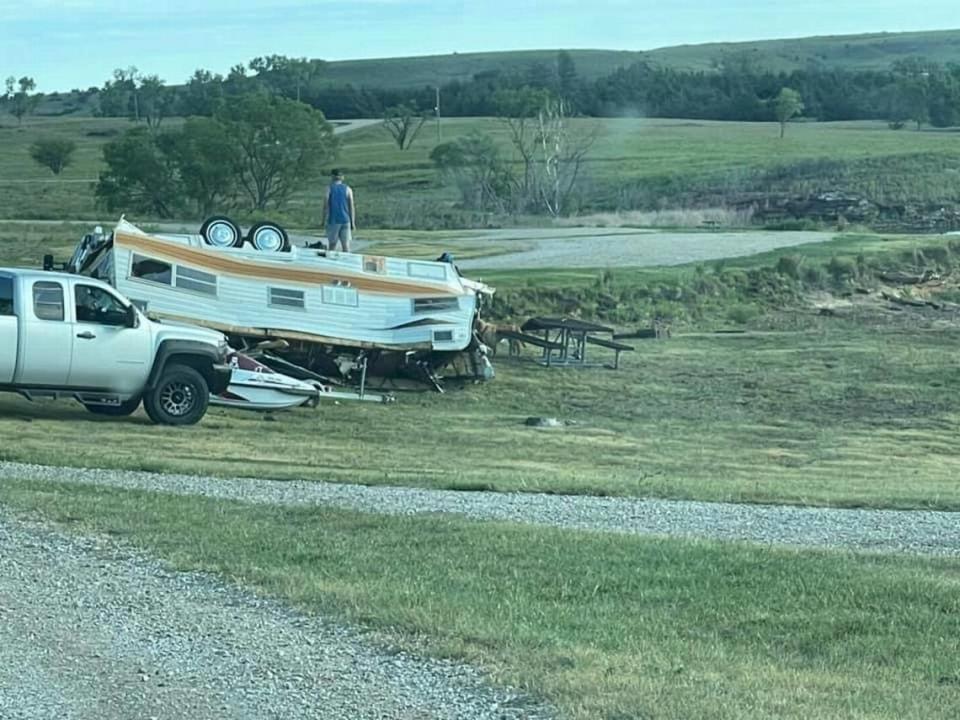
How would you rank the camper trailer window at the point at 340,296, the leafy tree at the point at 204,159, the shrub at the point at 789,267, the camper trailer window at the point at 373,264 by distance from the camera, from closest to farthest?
the camper trailer window at the point at 340,296
the camper trailer window at the point at 373,264
the shrub at the point at 789,267
the leafy tree at the point at 204,159

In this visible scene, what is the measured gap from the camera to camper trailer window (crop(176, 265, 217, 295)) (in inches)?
968

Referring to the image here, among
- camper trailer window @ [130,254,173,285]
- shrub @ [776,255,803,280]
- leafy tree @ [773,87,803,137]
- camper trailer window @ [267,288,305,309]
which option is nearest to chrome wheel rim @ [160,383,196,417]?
camper trailer window @ [130,254,173,285]

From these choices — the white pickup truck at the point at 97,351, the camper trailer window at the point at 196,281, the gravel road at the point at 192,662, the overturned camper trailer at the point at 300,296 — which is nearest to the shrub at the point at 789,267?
the overturned camper trailer at the point at 300,296

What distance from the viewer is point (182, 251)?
971 inches

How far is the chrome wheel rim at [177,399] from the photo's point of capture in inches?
805

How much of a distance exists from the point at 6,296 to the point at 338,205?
9.39 metres

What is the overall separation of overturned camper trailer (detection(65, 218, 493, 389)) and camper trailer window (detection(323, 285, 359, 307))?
0.02m

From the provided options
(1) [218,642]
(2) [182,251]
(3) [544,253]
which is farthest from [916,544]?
(3) [544,253]

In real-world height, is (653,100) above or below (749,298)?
above

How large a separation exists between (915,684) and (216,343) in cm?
1460

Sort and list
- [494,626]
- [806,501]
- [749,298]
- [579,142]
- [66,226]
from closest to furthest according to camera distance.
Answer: [494,626] < [806,501] < [749,298] < [66,226] < [579,142]

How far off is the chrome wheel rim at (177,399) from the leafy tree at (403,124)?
90238 mm

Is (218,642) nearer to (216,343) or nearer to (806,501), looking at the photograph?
(806,501)

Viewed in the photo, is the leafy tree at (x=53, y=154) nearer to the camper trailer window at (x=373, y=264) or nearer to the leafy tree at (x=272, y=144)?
the leafy tree at (x=272, y=144)
